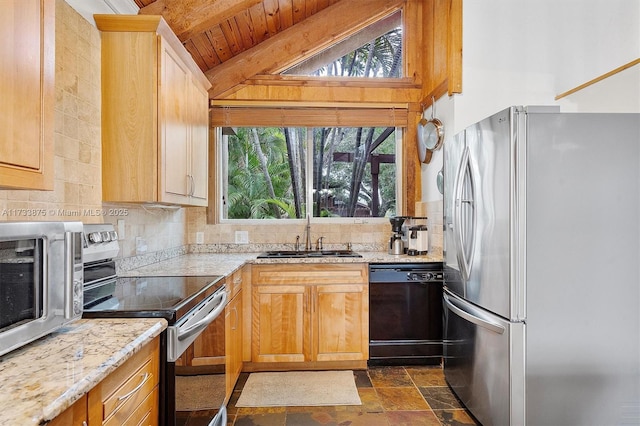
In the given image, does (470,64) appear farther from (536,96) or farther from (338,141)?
(338,141)

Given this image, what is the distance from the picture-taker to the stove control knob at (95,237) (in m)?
1.74

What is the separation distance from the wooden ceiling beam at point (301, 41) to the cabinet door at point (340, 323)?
2127 millimetres

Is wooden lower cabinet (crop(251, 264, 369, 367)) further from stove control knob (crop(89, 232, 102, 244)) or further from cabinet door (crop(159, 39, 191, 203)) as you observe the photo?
stove control knob (crop(89, 232, 102, 244))

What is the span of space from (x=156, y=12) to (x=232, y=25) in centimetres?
86

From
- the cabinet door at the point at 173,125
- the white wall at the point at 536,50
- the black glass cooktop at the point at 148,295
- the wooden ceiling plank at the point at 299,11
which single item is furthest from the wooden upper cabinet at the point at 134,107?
the white wall at the point at 536,50

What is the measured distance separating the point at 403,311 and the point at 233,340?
4.39ft

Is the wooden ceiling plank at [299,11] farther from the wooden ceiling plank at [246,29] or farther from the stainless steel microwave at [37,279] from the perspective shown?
the stainless steel microwave at [37,279]

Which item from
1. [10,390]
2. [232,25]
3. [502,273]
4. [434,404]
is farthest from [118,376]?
[232,25]

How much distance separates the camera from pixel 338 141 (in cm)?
367

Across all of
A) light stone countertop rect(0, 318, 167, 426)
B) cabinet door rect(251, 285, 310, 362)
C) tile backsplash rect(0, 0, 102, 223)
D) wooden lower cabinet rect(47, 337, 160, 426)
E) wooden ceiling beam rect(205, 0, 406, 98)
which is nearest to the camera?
light stone countertop rect(0, 318, 167, 426)

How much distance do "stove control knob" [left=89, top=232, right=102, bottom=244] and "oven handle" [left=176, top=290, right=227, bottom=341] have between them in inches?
24.6

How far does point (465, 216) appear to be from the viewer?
223 cm

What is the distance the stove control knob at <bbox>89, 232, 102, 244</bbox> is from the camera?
68.6 inches

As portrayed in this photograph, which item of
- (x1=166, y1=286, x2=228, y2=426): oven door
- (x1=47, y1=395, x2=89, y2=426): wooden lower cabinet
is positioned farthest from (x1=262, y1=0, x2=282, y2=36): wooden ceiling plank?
(x1=47, y1=395, x2=89, y2=426): wooden lower cabinet
